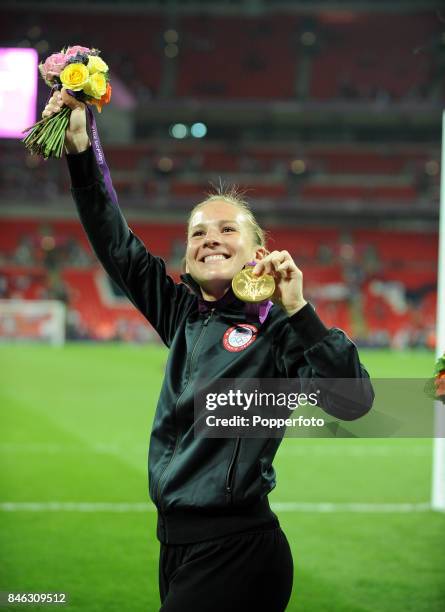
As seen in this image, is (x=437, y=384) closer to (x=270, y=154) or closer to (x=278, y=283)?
(x=278, y=283)

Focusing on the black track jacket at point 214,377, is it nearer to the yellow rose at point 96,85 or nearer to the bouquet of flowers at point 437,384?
the yellow rose at point 96,85

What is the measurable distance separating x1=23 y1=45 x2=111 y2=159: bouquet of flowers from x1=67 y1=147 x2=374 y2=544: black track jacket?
0.10 m

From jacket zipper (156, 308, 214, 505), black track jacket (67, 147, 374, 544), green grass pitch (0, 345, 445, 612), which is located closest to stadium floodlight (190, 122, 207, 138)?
green grass pitch (0, 345, 445, 612)

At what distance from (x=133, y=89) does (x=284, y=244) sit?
9.84 metres

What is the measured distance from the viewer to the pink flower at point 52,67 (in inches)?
112

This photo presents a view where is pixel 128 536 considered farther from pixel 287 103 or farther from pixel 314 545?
pixel 287 103

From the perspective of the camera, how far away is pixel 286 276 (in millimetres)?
2410

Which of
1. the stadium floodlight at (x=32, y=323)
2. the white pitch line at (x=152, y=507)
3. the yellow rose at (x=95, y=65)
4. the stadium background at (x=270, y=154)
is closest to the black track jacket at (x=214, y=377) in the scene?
the yellow rose at (x=95, y=65)

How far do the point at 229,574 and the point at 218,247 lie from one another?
3.34 ft

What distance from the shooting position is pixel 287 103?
37969mm

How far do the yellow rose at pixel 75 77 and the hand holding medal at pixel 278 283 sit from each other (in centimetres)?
88

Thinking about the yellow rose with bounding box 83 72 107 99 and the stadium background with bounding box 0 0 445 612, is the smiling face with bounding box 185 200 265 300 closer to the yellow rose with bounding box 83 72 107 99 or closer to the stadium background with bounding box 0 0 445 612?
the yellow rose with bounding box 83 72 107 99

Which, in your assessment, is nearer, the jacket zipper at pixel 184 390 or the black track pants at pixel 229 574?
the black track pants at pixel 229 574

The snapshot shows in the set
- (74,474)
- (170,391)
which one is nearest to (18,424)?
(74,474)
